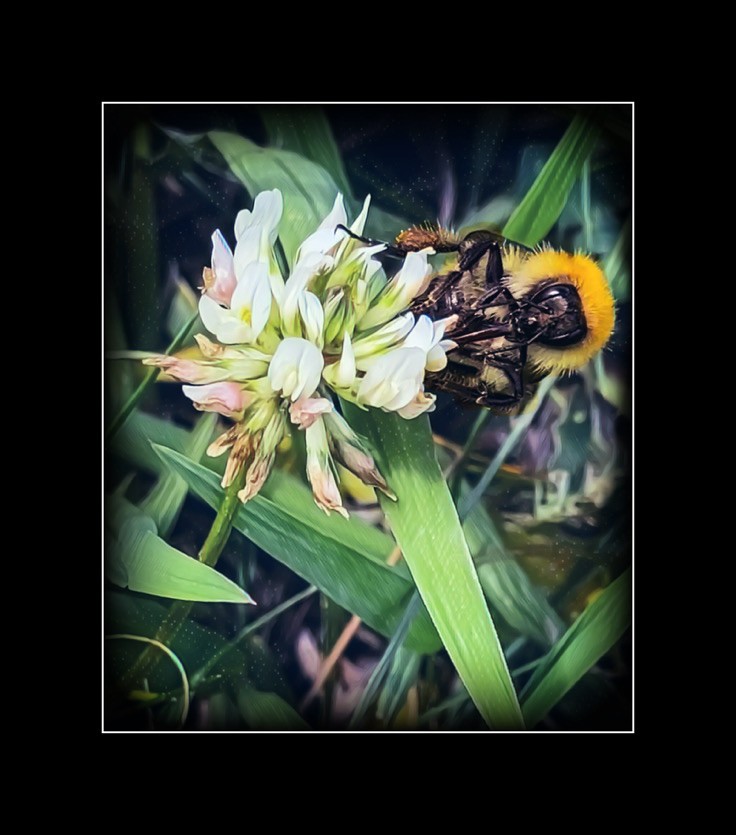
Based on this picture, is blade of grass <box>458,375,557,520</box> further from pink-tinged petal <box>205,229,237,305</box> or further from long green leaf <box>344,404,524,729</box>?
pink-tinged petal <box>205,229,237,305</box>

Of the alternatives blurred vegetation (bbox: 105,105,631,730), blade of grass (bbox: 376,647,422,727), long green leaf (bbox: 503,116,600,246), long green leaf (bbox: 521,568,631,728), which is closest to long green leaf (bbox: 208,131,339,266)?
blurred vegetation (bbox: 105,105,631,730)

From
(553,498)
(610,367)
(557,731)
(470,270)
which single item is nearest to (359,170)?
(470,270)

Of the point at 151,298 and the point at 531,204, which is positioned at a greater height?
the point at 531,204

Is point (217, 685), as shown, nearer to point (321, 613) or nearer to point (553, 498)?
point (321, 613)

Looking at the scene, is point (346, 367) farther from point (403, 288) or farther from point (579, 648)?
point (579, 648)

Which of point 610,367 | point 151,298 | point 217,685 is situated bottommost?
point 217,685

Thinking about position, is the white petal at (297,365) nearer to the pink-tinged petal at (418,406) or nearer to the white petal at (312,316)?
the white petal at (312,316)

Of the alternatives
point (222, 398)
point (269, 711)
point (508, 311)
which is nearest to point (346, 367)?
point (222, 398)
